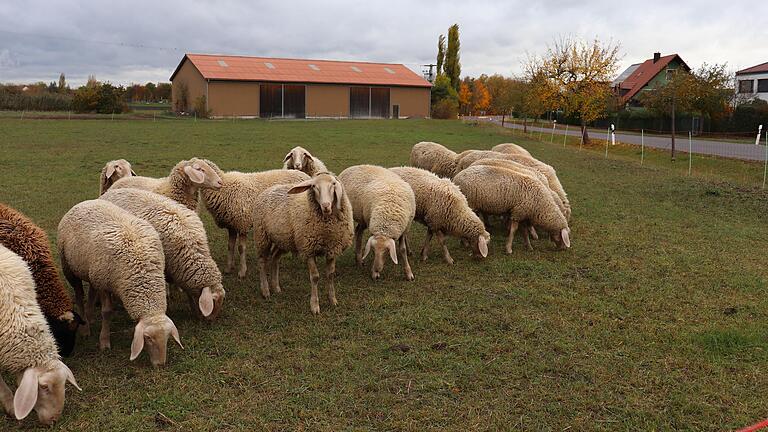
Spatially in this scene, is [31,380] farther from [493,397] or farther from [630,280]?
[630,280]

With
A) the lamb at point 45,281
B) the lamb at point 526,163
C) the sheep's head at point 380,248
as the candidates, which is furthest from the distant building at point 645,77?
the lamb at point 45,281

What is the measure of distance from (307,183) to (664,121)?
133 ft

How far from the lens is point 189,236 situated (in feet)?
19.6

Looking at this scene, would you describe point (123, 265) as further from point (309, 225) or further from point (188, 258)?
point (309, 225)

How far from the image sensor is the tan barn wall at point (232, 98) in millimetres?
49312

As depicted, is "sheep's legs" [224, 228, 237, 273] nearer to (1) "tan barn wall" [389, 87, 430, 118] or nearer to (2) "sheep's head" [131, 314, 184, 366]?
(2) "sheep's head" [131, 314, 184, 366]

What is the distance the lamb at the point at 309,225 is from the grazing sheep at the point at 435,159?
6.40m

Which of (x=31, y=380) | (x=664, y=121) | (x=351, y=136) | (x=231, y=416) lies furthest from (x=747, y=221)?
(x=664, y=121)

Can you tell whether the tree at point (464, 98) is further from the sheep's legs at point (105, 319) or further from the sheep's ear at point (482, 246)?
the sheep's legs at point (105, 319)

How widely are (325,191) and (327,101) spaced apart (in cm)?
4917

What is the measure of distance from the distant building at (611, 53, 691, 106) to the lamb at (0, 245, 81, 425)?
50.3m

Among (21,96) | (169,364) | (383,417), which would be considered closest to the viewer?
(383,417)

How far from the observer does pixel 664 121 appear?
133 feet

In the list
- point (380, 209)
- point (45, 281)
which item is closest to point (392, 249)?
point (380, 209)
